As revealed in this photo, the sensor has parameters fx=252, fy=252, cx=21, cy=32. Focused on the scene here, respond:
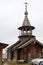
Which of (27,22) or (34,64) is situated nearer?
(34,64)

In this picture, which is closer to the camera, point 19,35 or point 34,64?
point 34,64

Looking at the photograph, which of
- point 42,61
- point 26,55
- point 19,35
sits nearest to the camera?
point 42,61

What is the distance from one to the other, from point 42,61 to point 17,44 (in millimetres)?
30992

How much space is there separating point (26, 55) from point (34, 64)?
81.3 feet

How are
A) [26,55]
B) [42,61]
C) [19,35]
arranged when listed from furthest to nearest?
[19,35], [26,55], [42,61]

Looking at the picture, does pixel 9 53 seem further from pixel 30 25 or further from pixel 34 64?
pixel 34 64

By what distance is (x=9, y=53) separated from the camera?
5531 centimetres

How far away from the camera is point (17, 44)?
56.3 meters

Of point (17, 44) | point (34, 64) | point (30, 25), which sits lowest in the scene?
point (34, 64)

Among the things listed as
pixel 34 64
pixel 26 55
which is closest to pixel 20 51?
pixel 26 55

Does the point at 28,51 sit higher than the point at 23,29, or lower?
lower

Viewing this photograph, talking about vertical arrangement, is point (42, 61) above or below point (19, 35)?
below

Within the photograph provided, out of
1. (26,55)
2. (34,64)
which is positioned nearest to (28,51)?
(26,55)

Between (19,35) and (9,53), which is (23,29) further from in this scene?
(9,53)
